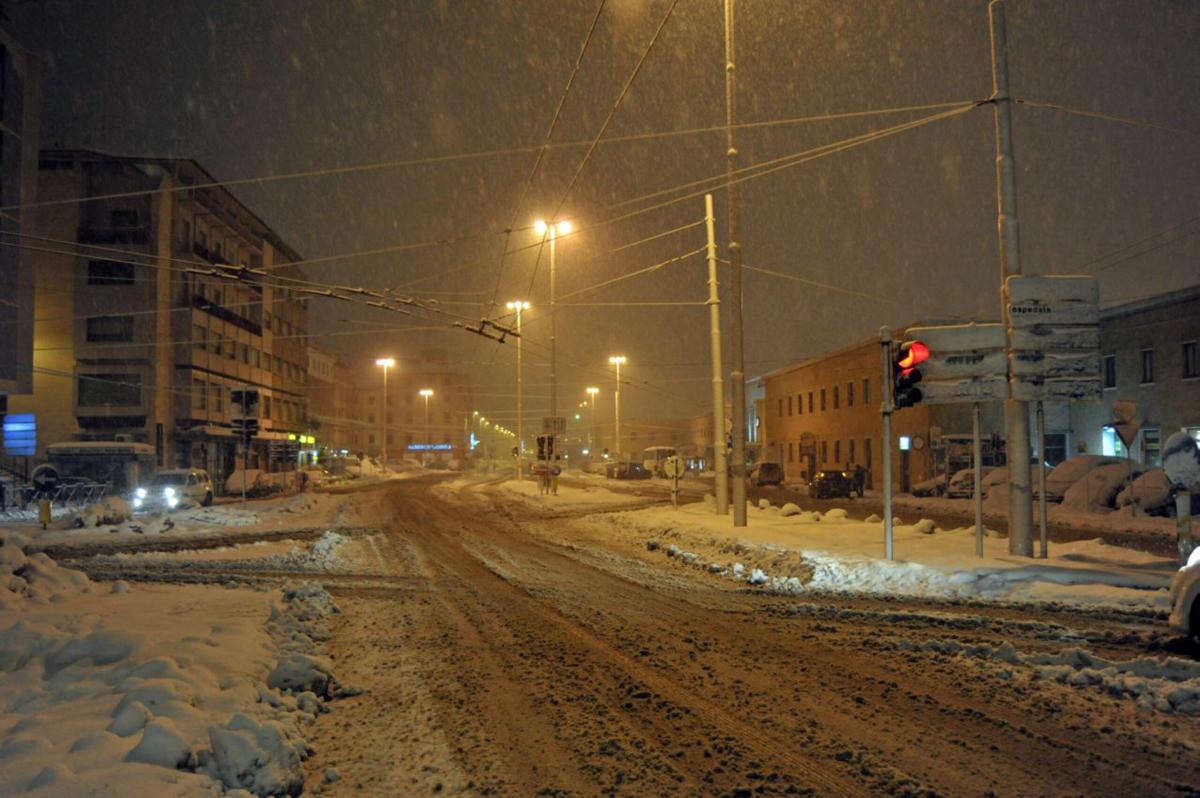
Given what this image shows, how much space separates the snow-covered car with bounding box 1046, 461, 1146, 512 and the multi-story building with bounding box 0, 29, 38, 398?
40413 mm

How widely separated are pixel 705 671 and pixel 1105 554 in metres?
9.79

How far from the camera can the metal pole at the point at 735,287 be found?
787 inches

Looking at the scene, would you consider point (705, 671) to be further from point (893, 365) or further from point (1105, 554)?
point (1105, 554)

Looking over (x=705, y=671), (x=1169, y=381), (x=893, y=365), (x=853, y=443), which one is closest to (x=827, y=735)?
(x=705, y=671)

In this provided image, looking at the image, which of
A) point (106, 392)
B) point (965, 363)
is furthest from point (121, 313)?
point (965, 363)

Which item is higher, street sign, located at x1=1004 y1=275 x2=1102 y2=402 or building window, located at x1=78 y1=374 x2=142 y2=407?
building window, located at x1=78 y1=374 x2=142 y2=407

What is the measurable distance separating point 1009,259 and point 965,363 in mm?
1921

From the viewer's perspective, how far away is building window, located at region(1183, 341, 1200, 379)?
3566 centimetres

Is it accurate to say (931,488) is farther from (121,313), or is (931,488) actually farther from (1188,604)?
(121,313)

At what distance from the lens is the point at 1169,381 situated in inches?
1457

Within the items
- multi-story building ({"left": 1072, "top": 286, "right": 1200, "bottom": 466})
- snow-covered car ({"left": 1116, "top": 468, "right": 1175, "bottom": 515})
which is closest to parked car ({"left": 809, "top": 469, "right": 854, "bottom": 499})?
multi-story building ({"left": 1072, "top": 286, "right": 1200, "bottom": 466})

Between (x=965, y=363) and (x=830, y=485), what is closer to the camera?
(x=965, y=363)

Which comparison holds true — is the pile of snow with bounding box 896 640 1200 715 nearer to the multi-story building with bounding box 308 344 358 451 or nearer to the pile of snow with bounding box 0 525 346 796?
the pile of snow with bounding box 0 525 346 796

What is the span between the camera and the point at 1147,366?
38469mm
